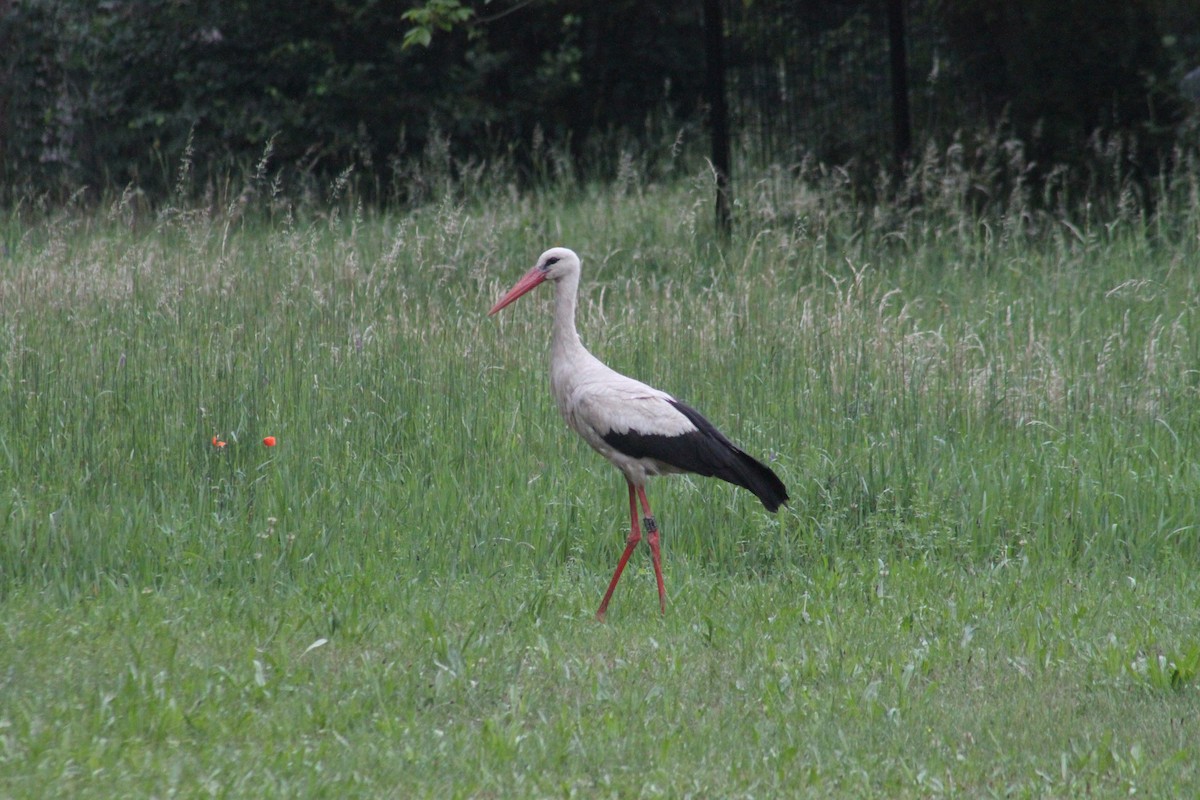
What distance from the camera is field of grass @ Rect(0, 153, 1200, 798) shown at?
402cm

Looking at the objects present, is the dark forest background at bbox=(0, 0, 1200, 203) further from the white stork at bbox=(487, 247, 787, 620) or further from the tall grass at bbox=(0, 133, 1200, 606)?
the white stork at bbox=(487, 247, 787, 620)

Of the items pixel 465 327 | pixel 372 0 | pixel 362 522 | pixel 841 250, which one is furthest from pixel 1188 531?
pixel 372 0

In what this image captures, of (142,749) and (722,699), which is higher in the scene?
(142,749)

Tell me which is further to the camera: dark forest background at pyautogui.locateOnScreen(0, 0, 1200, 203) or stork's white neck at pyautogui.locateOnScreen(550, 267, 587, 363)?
dark forest background at pyautogui.locateOnScreen(0, 0, 1200, 203)

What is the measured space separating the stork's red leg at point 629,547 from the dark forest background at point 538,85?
6.92 metres

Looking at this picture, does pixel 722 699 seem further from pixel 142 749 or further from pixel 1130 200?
pixel 1130 200

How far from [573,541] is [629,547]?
1.62 feet

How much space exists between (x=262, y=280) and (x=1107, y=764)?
630cm

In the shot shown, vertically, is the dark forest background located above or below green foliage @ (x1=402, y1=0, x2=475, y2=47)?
below

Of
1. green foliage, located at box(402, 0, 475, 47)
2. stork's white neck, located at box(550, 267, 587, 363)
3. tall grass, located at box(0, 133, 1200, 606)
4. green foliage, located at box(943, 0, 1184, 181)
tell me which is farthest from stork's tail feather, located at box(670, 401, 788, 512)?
green foliage, located at box(943, 0, 1184, 181)

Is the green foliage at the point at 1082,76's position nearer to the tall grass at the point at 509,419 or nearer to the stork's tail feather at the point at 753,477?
the tall grass at the point at 509,419

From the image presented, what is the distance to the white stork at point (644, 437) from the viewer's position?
558 cm

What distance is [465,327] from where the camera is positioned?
8.33 meters

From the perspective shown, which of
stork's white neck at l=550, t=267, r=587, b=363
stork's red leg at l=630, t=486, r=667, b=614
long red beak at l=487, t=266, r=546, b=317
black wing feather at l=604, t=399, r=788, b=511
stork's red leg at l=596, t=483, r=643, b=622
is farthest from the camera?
long red beak at l=487, t=266, r=546, b=317
